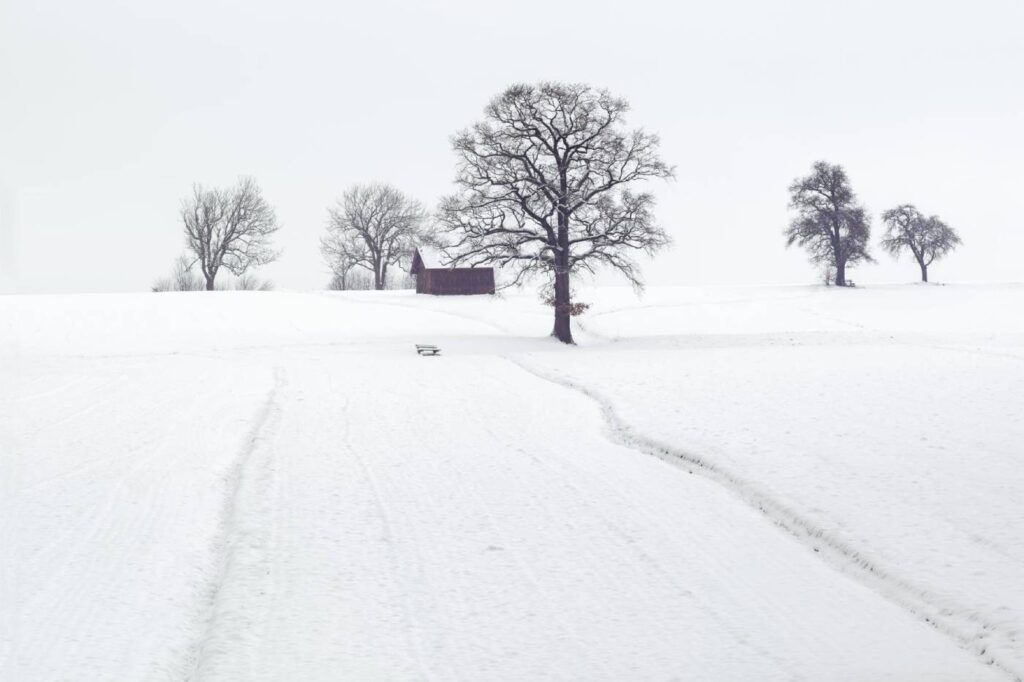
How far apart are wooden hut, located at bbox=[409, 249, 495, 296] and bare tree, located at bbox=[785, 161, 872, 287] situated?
24.5m

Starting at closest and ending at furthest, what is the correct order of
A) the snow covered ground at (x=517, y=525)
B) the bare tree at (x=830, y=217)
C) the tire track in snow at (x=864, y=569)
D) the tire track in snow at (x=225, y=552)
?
the tire track in snow at (x=225, y=552) → the snow covered ground at (x=517, y=525) → the tire track in snow at (x=864, y=569) → the bare tree at (x=830, y=217)

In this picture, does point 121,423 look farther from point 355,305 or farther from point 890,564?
point 355,305

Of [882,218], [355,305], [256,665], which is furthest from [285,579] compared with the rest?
[882,218]

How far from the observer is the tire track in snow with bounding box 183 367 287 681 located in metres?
6.63

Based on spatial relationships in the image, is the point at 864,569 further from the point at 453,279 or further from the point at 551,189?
the point at 453,279

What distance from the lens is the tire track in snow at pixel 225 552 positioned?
6.63 m

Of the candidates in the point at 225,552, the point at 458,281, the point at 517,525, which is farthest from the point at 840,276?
the point at 225,552

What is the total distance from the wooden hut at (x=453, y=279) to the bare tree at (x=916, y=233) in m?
38.2

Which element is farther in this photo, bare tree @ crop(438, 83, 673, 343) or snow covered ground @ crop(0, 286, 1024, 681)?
bare tree @ crop(438, 83, 673, 343)

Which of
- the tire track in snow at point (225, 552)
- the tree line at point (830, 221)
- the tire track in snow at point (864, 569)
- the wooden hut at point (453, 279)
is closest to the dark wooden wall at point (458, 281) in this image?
the wooden hut at point (453, 279)

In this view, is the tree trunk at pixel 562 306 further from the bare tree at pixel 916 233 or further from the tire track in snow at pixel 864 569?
the bare tree at pixel 916 233

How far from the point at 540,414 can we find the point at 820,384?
7.56 m

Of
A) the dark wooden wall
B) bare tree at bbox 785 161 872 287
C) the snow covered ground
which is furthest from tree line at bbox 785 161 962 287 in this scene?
the snow covered ground

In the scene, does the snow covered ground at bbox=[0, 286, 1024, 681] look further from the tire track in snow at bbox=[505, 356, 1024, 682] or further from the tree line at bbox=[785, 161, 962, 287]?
the tree line at bbox=[785, 161, 962, 287]
